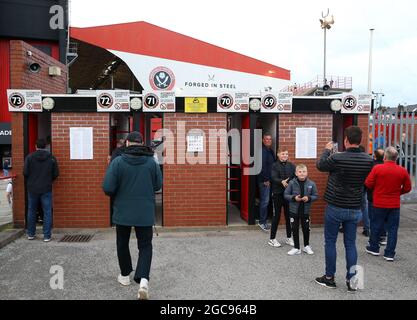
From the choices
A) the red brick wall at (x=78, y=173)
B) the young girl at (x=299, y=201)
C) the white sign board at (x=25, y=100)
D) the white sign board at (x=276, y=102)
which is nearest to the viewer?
the young girl at (x=299, y=201)

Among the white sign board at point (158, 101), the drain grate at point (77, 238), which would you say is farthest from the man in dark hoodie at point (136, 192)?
Result: the white sign board at point (158, 101)

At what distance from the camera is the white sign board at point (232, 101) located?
23.1 feet

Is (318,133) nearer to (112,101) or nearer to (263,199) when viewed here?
(263,199)

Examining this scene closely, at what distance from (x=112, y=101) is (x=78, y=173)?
1.51 metres

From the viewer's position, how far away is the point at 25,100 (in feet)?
22.3

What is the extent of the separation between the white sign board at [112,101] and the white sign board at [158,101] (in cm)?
35

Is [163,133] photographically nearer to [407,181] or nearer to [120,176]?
[120,176]

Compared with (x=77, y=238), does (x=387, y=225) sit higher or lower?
higher

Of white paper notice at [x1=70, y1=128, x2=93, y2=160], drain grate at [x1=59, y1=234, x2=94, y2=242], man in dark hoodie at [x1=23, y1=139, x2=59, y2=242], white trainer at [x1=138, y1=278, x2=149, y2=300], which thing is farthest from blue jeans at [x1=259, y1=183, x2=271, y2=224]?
man in dark hoodie at [x1=23, y1=139, x2=59, y2=242]

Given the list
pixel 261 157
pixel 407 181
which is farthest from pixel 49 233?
pixel 407 181

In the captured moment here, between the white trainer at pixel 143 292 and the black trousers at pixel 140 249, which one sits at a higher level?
the black trousers at pixel 140 249

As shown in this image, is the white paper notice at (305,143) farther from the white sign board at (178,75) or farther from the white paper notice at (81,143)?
the white sign board at (178,75)

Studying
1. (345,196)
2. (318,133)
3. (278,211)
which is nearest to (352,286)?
(345,196)

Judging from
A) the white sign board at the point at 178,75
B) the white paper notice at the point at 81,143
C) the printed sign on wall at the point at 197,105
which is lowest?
the white paper notice at the point at 81,143
